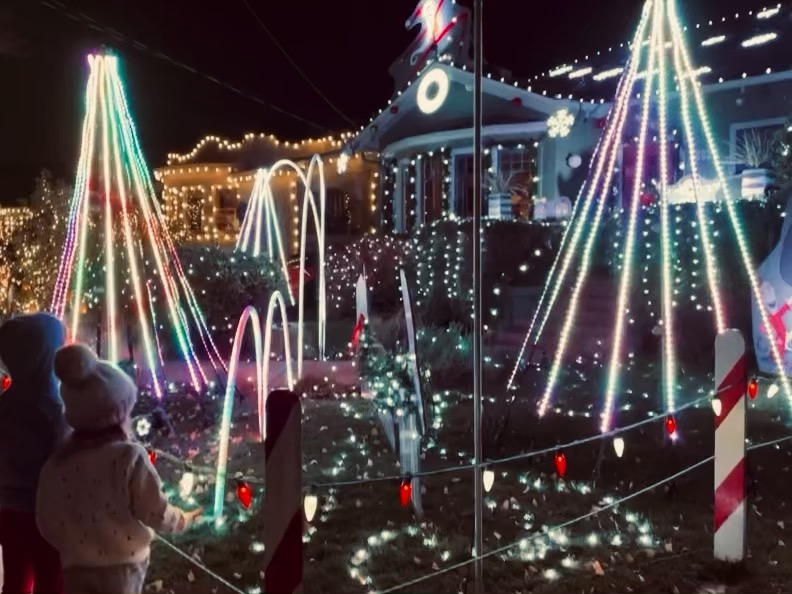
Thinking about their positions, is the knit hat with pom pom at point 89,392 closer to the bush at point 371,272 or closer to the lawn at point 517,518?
the lawn at point 517,518

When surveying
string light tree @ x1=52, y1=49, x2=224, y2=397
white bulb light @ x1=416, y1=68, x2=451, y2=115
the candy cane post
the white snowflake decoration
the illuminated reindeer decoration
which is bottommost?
the candy cane post

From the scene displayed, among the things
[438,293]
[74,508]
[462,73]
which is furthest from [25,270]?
[74,508]

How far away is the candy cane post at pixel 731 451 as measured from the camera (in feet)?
15.3

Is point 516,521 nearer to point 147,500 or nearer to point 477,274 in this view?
point 477,274

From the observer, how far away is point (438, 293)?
582 inches

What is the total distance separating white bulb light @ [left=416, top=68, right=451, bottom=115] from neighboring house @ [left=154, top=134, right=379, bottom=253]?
4557 mm

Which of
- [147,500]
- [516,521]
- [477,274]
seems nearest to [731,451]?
[516,521]

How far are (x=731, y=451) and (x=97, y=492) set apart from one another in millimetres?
3494

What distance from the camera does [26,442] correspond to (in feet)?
11.7

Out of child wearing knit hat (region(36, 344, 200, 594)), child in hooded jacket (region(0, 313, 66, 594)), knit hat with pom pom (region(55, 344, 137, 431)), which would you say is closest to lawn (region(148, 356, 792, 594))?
child in hooded jacket (region(0, 313, 66, 594))

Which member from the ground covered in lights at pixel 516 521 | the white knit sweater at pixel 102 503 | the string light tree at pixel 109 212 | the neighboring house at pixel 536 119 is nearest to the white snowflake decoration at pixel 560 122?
the neighboring house at pixel 536 119

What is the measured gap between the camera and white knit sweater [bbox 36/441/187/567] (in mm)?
3150

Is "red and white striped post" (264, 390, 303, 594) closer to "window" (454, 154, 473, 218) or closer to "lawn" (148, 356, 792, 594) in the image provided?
"lawn" (148, 356, 792, 594)

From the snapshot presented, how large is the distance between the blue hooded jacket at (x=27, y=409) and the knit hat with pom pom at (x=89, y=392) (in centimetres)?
43
